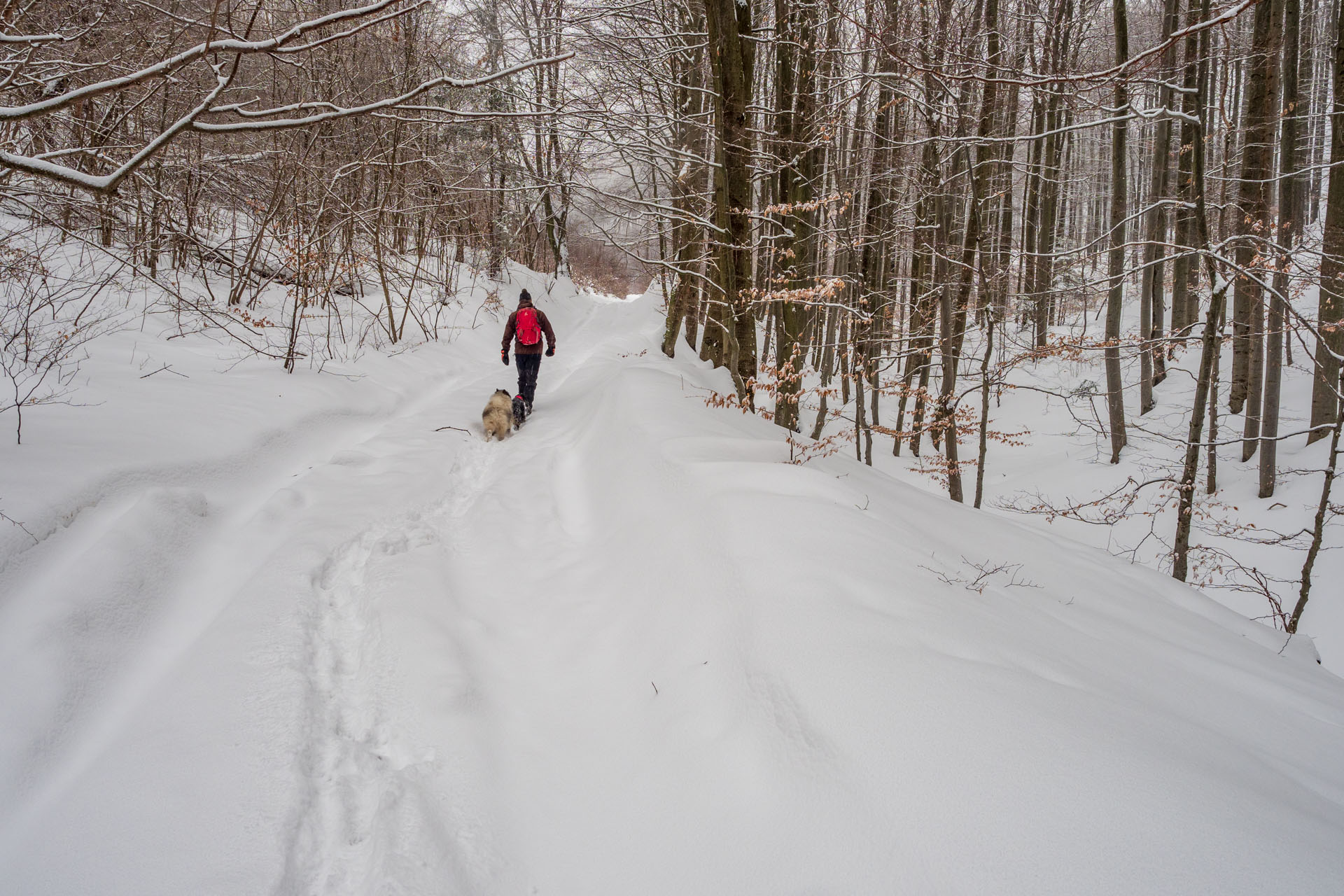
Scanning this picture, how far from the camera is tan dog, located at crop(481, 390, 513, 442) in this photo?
7417 millimetres

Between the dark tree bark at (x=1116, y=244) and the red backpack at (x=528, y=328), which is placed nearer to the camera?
the red backpack at (x=528, y=328)

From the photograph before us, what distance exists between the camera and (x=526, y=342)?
8523mm

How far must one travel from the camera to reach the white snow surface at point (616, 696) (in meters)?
1.80

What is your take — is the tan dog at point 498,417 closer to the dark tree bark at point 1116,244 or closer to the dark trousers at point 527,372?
the dark trousers at point 527,372

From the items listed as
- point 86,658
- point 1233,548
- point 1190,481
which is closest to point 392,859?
point 86,658

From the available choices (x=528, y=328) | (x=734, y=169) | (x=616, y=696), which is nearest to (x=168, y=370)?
(x=528, y=328)

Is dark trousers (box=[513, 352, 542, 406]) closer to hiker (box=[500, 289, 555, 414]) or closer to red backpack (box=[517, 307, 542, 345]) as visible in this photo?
hiker (box=[500, 289, 555, 414])

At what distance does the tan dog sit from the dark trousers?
3.13 feet

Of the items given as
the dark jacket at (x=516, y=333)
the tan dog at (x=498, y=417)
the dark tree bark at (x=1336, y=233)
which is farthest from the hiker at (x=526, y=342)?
the dark tree bark at (x=1336, y=233)

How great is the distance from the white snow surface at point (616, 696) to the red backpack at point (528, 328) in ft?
13.2

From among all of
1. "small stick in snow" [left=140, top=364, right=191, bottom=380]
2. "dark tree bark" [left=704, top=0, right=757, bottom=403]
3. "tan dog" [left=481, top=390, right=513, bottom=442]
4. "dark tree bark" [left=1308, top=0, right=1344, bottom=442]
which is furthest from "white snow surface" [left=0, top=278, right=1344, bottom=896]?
"dark tree bark" [left=1308, top=0, right=1344, bottom=442]

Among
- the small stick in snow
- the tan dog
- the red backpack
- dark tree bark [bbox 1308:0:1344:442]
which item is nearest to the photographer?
the small stick in snow

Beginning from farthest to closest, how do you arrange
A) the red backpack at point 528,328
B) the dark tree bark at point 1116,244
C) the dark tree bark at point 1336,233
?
the dark tree bark at point 1116,244 < the red backpack at point 528,328 < the dark tree bark at point 1336,233

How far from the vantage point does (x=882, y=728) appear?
2.04m
